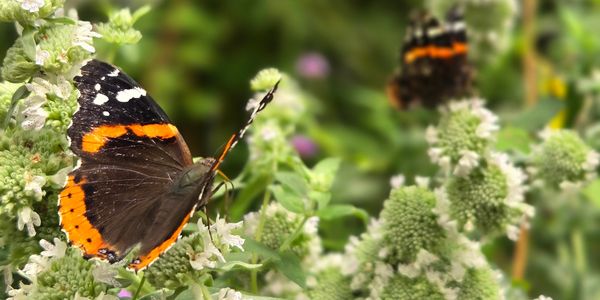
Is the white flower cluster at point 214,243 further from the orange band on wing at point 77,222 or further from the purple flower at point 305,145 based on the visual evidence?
the purple flower at point 305,145

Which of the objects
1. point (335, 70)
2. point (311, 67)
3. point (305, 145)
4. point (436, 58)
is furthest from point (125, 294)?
point (335, 70)

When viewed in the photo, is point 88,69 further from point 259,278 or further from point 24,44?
point 259,278

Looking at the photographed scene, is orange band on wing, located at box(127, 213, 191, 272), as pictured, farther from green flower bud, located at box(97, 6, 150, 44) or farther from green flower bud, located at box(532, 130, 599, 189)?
green flower bud, located at box(532, 130, 599, 189)

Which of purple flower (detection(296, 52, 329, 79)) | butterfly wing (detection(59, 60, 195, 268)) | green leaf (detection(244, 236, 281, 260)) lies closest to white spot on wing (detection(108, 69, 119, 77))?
butterfly wing (detection(59, 60, 195, 268))

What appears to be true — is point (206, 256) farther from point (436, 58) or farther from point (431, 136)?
point (436, 58)

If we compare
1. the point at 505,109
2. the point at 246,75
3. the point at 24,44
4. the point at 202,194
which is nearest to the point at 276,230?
the point at 202,194
